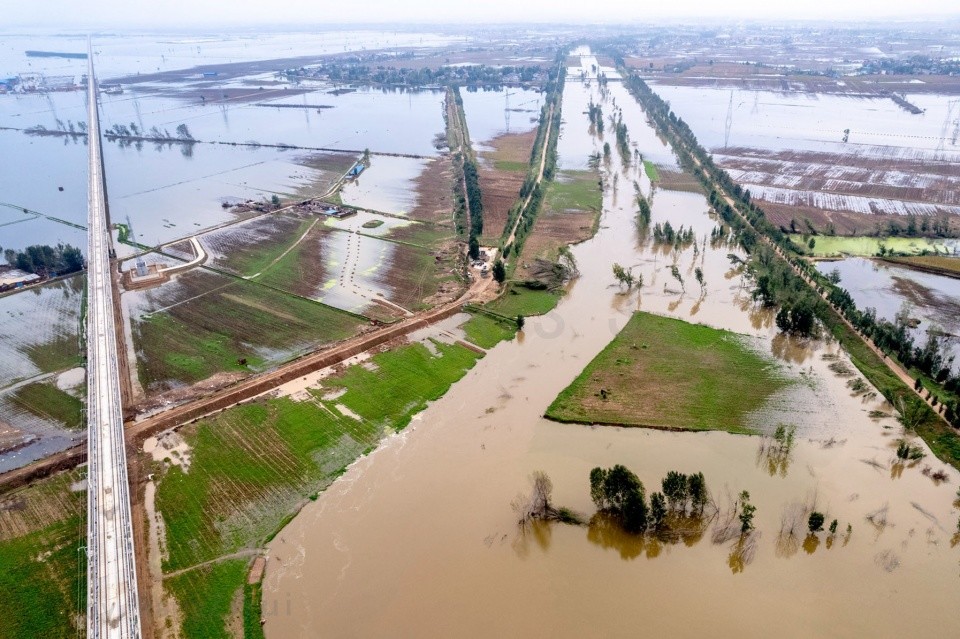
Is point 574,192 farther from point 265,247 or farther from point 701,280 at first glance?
point 265,247

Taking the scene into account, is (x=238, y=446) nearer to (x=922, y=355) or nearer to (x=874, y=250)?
(x=922, y=355)

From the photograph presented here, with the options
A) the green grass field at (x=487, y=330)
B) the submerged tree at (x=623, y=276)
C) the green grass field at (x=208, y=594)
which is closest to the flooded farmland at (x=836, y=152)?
the submerged tree at (x=623, y=276)

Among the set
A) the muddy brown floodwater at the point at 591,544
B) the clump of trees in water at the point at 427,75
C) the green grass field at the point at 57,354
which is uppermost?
the clump of trees in water at the point at 427,75

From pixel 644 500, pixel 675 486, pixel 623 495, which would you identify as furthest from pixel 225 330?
pixel 675 486

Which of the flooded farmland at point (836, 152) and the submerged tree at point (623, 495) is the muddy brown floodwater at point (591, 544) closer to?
the submerged tree at point (623, 495)

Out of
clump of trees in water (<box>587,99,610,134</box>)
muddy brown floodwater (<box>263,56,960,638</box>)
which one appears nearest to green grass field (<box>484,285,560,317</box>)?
muddy brown floodwater (<box>263,56,960,638</box>)

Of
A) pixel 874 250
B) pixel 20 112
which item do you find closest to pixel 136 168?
pixel 20 112

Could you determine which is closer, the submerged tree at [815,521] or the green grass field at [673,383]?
the submerged tree at [815,521]
